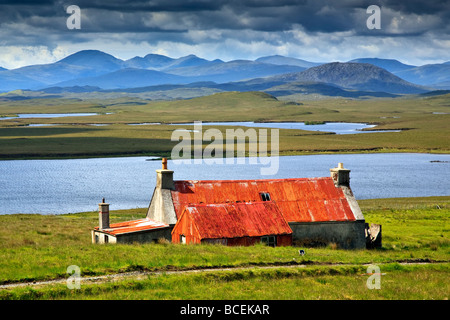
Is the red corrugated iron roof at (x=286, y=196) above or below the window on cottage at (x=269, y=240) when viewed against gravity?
above

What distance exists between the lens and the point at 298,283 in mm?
24188

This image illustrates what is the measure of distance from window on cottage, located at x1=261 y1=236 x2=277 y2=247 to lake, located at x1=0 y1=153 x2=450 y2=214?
38.2 m

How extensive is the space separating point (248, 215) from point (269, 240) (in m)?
1.83

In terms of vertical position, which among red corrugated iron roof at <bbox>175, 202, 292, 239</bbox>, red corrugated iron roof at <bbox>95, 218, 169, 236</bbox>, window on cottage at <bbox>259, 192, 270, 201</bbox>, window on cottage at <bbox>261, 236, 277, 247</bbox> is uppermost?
window on cottage at <bbox>259, 192, 270, 201</bbox>

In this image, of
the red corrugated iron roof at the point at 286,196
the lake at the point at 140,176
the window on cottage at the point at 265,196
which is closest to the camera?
the red corrugated iron roof at the point at 286,196

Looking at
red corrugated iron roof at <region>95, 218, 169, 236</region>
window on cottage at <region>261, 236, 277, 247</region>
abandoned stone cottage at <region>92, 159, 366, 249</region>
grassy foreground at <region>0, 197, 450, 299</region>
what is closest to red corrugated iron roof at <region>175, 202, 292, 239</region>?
abandoned stone cottage at <region>92, 159, 366, 249</region>

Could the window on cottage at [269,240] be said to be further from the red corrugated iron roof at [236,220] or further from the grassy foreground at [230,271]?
the grassy foreground at [230,271]

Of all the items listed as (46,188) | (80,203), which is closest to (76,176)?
(46,188)

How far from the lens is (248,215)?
35.2 metres

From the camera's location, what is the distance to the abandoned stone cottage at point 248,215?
3416 centimetres

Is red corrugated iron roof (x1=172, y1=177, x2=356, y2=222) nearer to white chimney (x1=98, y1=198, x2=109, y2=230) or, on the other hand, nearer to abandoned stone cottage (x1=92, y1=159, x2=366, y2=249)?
abandoned stone cottage (x1=92, y1=159, x2=366, y2=249)

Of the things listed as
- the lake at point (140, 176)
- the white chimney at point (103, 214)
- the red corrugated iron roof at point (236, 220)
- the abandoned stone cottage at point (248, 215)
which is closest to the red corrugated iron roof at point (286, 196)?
the abandoned stone cottage at point (248, 215)

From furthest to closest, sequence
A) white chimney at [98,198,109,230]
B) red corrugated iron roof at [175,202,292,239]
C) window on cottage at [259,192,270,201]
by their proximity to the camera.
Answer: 1. window on cottage at [259,192,270,201]
2. white chimney at [98,198,109,230]
3. red corrugated iron roof at [175,202,292,239]

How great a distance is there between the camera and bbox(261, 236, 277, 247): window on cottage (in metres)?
34.4
